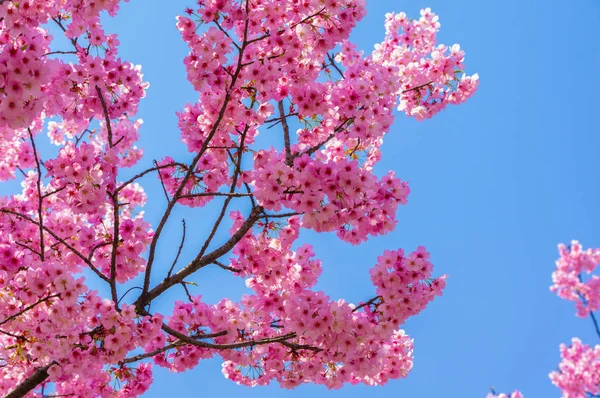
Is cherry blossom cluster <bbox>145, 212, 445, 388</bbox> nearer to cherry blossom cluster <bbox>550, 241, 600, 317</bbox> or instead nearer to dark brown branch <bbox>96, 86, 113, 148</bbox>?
dark brown branch <bbox>96, 86, 113, 148</bbox>

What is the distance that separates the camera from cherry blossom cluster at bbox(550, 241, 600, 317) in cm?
2062

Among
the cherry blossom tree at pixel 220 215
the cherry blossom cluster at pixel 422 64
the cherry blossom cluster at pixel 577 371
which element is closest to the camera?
the cherry blossom tree at pixel 220 215

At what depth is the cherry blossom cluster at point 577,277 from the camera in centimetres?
2062

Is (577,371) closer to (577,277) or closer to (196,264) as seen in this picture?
(577,277)

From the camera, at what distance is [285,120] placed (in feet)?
22.1

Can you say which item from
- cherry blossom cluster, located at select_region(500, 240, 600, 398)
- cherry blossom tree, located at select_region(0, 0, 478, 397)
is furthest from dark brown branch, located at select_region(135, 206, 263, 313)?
cherry blossom cluster, located at select_region(500, 240, 600, 398)

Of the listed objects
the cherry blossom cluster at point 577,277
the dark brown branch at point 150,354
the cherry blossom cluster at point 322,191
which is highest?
the cherry blossom cluster at point 577,277

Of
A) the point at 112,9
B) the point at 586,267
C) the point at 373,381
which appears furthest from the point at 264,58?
the point at 586,267

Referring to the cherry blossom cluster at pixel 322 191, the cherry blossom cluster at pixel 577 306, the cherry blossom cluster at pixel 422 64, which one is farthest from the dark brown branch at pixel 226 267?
the cherry blossom cluster at pixel 577 306

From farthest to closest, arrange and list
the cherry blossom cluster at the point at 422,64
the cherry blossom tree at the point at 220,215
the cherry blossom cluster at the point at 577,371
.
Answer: the cherry blossom cluster at the point at 577,371
the cherry blossom cluster at the point at 422,64
the cherry blossom tree at the point at 220,215

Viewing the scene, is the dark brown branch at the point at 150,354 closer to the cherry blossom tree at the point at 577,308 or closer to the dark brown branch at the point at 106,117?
the dark brown branch at the point at 106,117

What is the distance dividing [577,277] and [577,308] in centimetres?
134

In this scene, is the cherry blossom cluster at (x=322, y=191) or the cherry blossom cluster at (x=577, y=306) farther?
the cherry blossom cluster at (x=577, y=306)

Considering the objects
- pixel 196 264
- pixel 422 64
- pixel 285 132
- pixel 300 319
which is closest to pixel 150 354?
pixel 196 264
